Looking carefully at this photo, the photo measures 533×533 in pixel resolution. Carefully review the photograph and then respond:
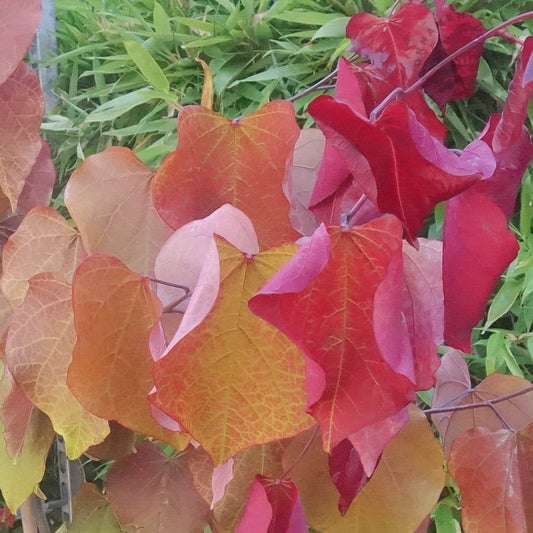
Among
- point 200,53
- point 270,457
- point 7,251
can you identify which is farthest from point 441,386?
point 200,53

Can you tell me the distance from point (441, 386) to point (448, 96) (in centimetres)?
14

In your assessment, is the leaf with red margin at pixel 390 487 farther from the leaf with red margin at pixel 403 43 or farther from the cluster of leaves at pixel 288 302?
the leaf with red margin at pixel 403 43

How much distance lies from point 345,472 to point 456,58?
184mm

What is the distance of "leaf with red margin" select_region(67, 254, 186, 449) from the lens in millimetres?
222

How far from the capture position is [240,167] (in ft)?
0.80

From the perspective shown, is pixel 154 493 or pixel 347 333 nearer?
pixel 347 333

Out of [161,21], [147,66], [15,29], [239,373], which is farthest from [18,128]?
[161,21]

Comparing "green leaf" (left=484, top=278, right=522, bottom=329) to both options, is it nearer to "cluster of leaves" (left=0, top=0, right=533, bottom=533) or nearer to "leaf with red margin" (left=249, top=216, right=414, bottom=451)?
"cluster of leaves" (left=0, top=0, right=533, bottom=533)

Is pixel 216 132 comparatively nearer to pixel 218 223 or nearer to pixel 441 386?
pixel 218 223

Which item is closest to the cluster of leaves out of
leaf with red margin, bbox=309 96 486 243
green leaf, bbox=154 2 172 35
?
leaf with red margin, bbox=309 96 486 243

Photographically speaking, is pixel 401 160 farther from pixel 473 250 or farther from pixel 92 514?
pixel 92 514

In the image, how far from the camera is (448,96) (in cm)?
30

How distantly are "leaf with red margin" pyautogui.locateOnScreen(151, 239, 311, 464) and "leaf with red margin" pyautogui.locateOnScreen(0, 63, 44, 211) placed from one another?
0.12m

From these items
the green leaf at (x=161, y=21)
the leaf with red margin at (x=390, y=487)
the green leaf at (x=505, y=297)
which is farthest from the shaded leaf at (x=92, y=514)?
the green leaf at (x=161, y=21)
